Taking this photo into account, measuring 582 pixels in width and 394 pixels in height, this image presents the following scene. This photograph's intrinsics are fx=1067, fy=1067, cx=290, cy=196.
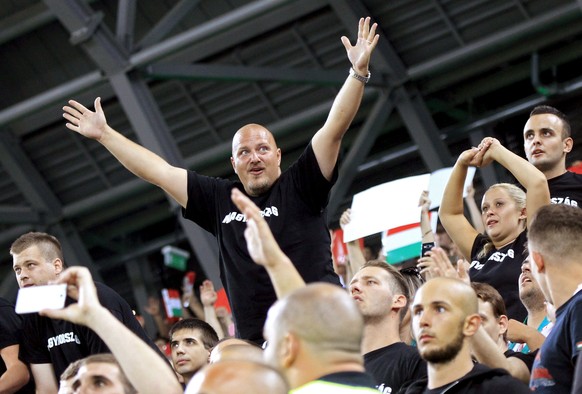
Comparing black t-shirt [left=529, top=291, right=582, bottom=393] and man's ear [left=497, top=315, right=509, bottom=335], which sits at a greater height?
man's ear [left=497, top=315, right=509, bottom=335]

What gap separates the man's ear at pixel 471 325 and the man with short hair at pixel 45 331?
6.47 feet

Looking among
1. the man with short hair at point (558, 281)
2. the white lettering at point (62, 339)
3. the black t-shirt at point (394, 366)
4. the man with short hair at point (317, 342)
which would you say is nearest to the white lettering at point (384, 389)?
the black t-shirt at point (394, 366)

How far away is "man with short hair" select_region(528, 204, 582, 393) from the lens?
151 inches

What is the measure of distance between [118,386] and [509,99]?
957 centimetres

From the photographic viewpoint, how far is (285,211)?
5.06 metres

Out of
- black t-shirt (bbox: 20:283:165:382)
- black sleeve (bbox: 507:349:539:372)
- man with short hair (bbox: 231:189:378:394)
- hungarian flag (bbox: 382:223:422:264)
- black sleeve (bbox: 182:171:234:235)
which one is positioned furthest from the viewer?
hungarian flag (bbox: 382:223:422:264)

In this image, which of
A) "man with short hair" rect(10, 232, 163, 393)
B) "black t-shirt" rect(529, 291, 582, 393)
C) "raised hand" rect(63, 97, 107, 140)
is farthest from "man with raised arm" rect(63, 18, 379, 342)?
"black t-shirt" rect(529, 291, 582, 393)

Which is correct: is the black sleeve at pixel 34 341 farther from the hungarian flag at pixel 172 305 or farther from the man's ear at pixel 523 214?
the hungarian flag at pixel 172 305

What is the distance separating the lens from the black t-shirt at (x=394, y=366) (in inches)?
185

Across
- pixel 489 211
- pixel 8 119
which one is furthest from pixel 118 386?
pixel 8 119

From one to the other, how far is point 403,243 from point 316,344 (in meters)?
3.99

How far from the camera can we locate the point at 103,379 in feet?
12.7

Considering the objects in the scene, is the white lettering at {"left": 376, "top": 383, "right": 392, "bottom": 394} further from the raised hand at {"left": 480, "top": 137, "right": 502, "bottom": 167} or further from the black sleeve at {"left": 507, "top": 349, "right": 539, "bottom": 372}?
the raised hand at {"left": 480, "top": 137, "right": 502, "bottom": 167}

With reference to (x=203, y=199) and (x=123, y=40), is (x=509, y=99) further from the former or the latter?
(x=203, y=199)
